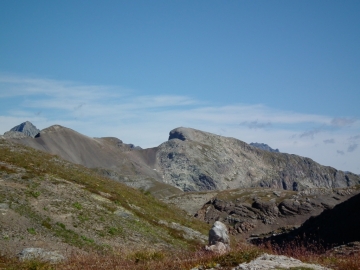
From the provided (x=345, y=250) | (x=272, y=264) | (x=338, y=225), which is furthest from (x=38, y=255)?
(x=338, y=225)

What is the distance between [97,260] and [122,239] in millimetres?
16865

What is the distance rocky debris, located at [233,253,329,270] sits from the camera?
13.7m

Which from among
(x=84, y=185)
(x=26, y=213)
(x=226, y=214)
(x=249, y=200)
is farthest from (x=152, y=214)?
(x=249, y=200)

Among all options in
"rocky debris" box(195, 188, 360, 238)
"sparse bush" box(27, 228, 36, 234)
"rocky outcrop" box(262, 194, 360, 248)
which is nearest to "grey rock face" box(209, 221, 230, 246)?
"sparse bush" box(27, 228, 36, 234)

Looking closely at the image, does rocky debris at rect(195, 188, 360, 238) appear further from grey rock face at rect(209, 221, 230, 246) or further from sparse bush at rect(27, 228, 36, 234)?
grey rock face at rect(209, 221, 230, 246)

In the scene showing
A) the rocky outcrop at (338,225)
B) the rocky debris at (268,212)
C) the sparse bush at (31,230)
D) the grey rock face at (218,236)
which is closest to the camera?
the grey rock face at (218,236)

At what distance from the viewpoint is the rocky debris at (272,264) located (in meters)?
13.7

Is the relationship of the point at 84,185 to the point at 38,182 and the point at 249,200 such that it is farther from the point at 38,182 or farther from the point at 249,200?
the point at 249,200

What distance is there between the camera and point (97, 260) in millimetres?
17328

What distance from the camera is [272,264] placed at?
555 inches

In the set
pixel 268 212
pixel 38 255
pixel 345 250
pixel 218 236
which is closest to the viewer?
pixel 38 255

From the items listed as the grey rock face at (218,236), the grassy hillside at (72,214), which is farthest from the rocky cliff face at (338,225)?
the grey rock face at (218,236)

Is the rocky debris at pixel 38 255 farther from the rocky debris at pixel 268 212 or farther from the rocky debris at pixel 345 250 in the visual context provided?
the rocky debris at pixel 268 212

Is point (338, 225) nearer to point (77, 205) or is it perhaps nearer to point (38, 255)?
point (77, 205)
